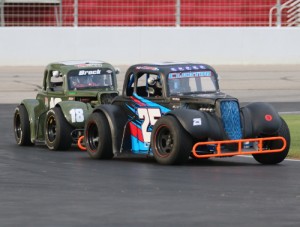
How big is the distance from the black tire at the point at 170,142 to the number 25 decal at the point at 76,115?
2.54 metres

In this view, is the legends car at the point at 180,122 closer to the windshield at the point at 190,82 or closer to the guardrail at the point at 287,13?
the windshield at the point at 190,82

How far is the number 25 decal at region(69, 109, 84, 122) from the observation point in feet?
57.1

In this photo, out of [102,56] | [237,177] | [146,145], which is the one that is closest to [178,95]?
[146,145]

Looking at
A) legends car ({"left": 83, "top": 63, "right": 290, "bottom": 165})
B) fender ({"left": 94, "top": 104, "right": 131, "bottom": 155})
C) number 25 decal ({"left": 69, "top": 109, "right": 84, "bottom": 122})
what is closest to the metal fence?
number 25 decal ({"left": 69, "top": 109, "right": 84, "bottom": 122})

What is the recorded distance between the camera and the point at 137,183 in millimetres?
12891

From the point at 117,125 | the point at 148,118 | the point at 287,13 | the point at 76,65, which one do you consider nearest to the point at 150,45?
the point at 287,13

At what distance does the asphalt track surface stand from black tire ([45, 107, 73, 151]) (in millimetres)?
378

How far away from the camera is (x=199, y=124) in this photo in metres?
14.5

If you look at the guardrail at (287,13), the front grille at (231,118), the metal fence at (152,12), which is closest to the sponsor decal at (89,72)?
the front grille at (231,118)

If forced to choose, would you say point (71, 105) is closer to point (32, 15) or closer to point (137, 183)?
point (137, 183)

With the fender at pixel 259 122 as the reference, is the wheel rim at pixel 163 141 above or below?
below

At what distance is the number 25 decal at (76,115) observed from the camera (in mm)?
17406

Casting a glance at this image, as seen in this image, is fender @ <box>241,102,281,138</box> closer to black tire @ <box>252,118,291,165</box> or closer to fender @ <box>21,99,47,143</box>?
black tire @ <box>252,118,291,165</box>

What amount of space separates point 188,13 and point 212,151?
23.1 metres
